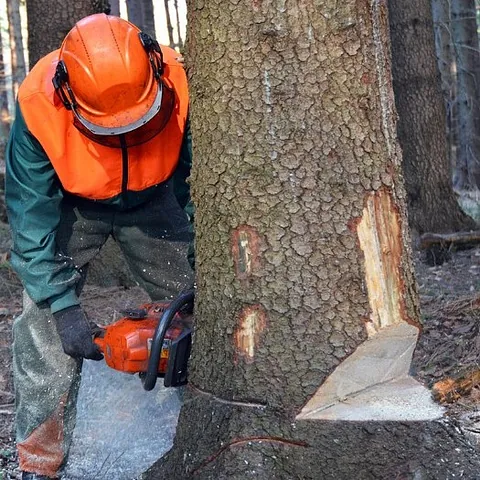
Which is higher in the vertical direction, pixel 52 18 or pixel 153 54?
pixel 52 18

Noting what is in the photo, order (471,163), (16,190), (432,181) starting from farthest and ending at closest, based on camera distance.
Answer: (471,163) < (432,181) < (16,190)

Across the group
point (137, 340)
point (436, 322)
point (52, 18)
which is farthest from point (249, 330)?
point (52, 18)

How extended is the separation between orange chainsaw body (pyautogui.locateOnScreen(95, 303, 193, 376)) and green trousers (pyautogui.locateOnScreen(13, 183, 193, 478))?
34cm

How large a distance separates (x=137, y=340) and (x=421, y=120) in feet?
16.4

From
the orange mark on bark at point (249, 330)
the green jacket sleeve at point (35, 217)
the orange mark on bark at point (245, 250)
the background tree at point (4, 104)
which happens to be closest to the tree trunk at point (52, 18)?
the green jacket sleeve at point (35, 217)

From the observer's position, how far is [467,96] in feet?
38.9

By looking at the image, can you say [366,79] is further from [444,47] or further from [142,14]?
[444,47]

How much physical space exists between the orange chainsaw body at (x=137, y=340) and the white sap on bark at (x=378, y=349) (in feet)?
2.12

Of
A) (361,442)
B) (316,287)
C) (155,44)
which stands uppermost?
(155,44)

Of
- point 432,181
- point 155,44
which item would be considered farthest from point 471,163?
point 155,44

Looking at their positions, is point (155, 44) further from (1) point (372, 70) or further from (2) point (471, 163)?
(2) point (471, 163)

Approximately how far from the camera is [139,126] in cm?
272

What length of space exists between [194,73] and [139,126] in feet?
1.22

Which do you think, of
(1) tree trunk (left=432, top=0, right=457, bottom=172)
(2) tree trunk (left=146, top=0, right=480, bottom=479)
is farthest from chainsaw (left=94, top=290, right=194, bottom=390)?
(1) tree trunk (left=432, top=0, right=457, bottom=172)
